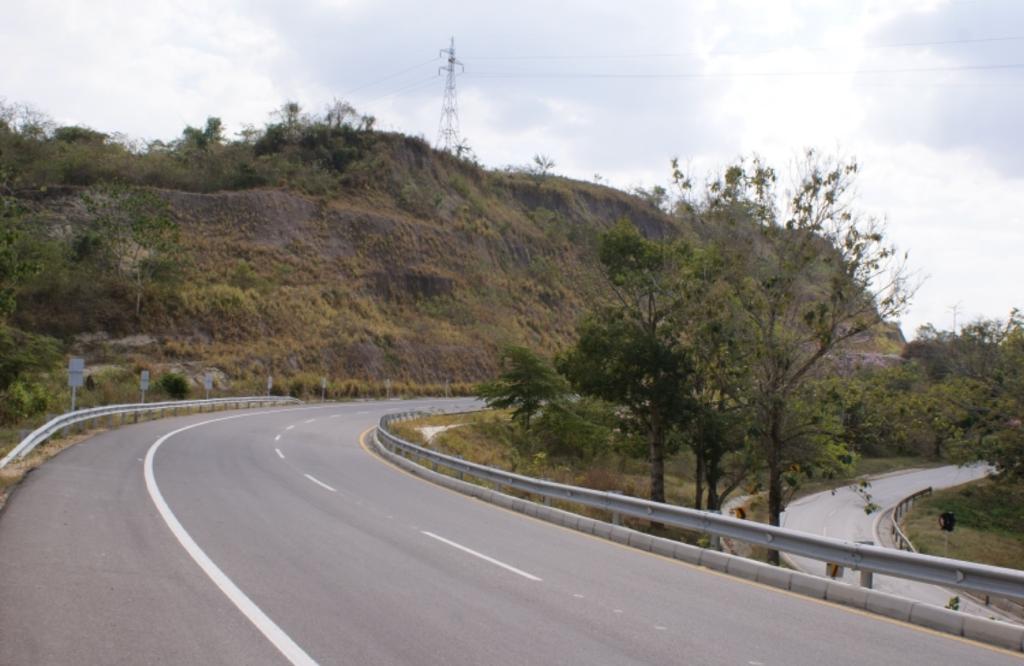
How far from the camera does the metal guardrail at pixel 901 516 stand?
36.1m

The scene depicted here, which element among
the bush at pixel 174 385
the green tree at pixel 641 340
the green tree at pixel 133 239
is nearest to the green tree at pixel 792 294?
the green tree at pixel 641 340

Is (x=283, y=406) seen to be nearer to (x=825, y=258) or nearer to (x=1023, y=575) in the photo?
(x=825, y=258)

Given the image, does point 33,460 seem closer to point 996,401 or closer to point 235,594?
point 235,594

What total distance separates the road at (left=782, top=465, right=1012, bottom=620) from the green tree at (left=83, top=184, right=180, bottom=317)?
40569mm

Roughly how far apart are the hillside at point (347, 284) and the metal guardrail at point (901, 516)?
19.2 metres

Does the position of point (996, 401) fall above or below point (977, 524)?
above

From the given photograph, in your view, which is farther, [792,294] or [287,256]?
[287,256]

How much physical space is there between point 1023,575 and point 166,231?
61.8m

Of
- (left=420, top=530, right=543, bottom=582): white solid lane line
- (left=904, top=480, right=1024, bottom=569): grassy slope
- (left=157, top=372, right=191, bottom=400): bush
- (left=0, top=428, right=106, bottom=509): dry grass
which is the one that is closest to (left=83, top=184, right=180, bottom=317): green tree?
(left=157, top=372, right=191, bottom=400): bush

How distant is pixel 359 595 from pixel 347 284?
62202mm

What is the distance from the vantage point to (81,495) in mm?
13594

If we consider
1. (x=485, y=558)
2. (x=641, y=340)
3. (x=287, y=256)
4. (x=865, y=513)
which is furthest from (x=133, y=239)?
(x=485, y=558)

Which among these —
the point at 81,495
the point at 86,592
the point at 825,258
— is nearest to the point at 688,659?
the point at 86,592

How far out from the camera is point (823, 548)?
397 inches
